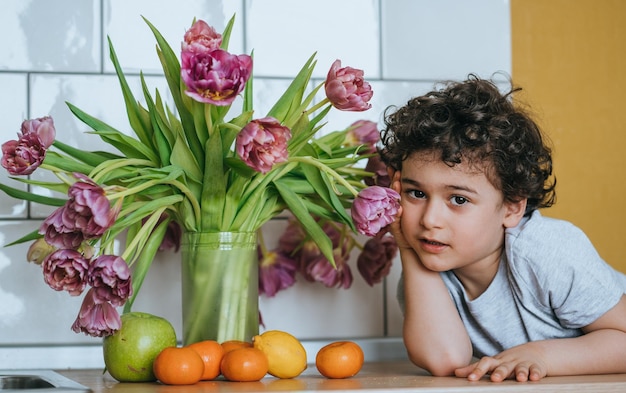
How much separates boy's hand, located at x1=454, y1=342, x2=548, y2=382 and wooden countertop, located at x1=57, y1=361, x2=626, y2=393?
12mm

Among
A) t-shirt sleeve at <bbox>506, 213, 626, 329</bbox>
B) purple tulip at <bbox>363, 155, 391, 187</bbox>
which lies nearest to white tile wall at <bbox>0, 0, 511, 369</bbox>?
purple tulip at <bbox>363, 155, 391, 187</bbox>

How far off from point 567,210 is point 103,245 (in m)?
0.90

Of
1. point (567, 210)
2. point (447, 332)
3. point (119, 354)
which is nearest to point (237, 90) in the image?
point (119, 354)

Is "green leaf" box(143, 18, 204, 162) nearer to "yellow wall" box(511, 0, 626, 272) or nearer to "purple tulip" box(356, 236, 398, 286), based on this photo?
"purple tulip" box(356, 236, 398, 286)

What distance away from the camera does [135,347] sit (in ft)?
3.29

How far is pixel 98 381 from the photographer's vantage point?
3.60ft

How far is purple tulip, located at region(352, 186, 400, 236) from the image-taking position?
1034 millimetres

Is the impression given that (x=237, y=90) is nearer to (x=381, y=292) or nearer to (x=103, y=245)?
(x=103, y=245)

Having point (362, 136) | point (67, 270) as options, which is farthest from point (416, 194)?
point (67, 270)

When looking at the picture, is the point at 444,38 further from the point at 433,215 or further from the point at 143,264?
the point at 143,264

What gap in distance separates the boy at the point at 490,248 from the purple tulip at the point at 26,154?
1.56 ft

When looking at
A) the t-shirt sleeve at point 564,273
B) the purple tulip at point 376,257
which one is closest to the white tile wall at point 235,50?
the purple tulip at point 376,257

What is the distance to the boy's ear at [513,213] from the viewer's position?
1186mm

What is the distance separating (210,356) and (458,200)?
39 cm
